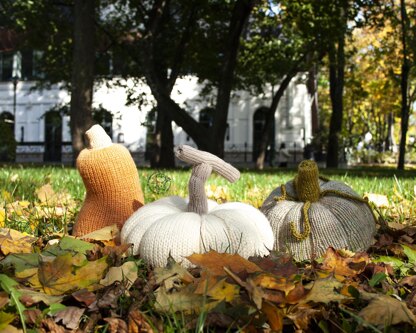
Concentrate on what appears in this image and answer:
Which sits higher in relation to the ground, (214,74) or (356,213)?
(214,74)

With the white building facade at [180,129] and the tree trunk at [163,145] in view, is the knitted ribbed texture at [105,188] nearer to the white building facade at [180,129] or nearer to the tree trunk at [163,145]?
the tree trunk at [163,145]

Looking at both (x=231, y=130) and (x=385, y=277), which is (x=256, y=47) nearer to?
(x=231, y=130)

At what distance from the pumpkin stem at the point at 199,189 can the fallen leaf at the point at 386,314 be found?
0.95m

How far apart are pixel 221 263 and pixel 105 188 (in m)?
1.07

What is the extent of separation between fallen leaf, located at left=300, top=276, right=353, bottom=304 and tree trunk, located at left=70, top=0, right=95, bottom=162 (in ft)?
37.1

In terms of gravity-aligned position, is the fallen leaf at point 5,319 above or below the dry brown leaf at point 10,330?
above

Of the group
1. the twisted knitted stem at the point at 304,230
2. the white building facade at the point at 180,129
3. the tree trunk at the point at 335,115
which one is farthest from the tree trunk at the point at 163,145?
→ the twisted knitted stem at the point at 304,230

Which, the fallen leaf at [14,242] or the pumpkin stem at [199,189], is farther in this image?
the pumpkin stem at [199,189]

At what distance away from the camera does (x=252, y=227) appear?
2.08 m

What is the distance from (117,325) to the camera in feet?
4.29

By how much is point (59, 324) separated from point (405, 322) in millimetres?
858

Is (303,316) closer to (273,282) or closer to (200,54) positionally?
(273,282)

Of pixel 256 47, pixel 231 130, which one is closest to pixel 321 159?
pixel 231 130

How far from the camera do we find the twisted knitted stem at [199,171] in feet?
7.09
